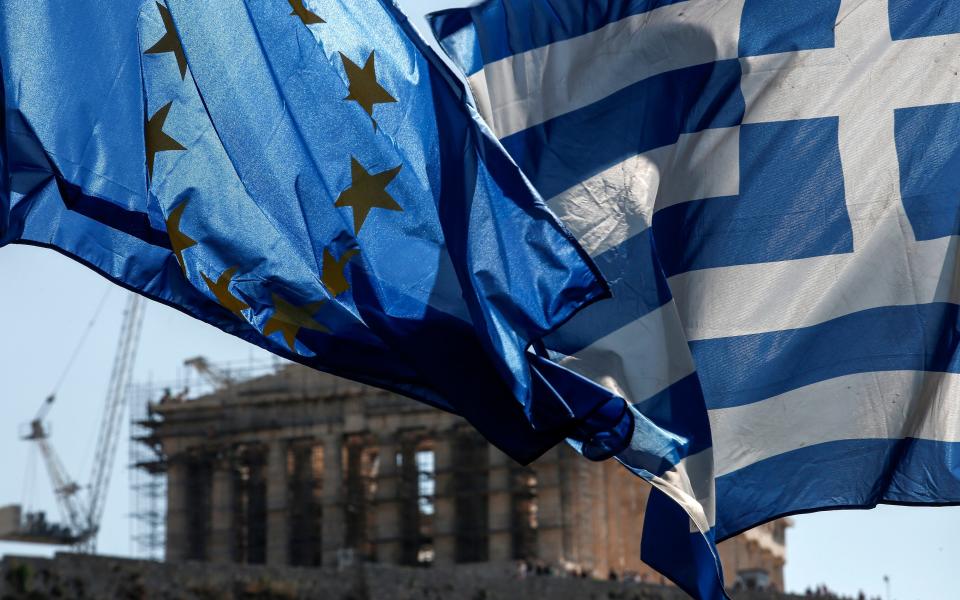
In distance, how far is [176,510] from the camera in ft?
252

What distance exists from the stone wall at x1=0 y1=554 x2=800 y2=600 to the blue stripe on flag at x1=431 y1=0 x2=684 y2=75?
3894cm

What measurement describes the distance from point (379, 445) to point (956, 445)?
62931 mm

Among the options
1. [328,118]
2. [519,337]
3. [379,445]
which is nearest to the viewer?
[519,337]

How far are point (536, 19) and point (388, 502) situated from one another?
204 feet

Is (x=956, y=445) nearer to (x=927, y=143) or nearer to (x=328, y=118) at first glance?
(x=927, y=143)

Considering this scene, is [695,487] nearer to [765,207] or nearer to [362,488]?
[765,207]

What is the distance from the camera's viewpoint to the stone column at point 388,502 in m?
74.2

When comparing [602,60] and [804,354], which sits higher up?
[602,60]

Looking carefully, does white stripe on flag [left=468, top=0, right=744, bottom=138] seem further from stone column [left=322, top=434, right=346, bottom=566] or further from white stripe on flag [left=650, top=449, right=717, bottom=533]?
stone column [left=322, top=434, right=346, bottom=566]

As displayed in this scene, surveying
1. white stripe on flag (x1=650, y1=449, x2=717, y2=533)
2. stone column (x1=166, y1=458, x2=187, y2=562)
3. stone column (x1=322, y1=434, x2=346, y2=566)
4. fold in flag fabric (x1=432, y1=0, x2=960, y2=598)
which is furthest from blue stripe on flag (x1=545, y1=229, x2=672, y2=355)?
stone column (x1=166, y1=458, x2=187, y2=562)

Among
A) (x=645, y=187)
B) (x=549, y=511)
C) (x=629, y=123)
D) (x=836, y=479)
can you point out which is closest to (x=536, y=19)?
(x=629, y=123)

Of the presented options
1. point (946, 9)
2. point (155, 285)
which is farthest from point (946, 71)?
point (155, 285)

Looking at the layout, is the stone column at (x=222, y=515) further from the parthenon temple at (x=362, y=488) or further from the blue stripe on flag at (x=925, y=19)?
the blue stripe on flag at (x=925, y=19)

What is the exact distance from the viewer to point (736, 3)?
518 inches
